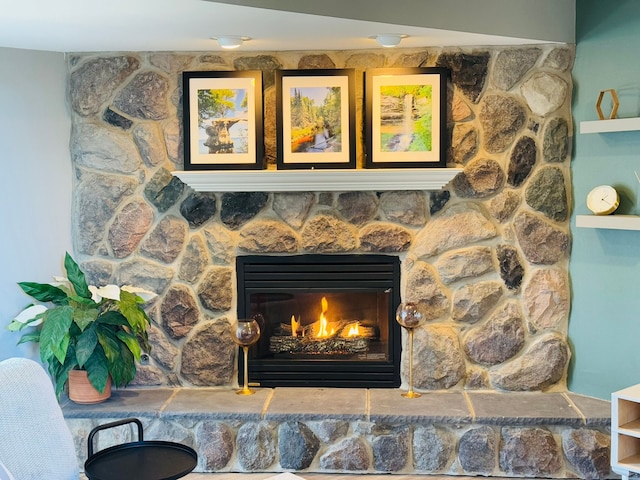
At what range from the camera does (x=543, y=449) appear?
11.6ft

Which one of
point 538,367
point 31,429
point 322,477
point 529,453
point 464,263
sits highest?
point 464,263

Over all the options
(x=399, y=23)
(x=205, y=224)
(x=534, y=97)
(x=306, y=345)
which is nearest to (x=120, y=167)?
(x=205, y=224)

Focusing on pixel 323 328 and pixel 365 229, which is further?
pixel 323 328

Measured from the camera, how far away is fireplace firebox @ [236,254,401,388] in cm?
396

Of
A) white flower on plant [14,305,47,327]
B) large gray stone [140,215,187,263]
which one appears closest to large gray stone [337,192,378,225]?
large gray stone [140,215,187,263]

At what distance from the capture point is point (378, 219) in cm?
391

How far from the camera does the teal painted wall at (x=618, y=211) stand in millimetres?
3537

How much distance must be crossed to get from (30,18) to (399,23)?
1.44 m

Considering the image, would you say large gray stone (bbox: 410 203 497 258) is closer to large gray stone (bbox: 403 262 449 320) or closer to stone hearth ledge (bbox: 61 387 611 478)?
large gray stone (bbox: 403 262 449 320)

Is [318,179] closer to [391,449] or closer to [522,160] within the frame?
[522,160]

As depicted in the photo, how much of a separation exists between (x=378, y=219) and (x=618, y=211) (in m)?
1.09

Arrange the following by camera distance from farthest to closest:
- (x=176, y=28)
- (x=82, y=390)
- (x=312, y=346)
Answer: (x=312, y=346) → (x=82, y=390) → (x=176, y=28)

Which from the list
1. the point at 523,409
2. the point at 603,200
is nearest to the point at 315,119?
the point at 603,200

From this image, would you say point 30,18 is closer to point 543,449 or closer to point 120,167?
point 120,167
